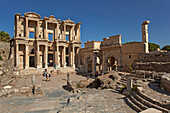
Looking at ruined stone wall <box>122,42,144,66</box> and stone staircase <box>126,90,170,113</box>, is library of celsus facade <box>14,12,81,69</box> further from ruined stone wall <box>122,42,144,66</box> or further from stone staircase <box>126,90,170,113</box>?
stone staircase <box>126,90,170,113</box>

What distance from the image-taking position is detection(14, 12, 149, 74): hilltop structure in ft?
62.9

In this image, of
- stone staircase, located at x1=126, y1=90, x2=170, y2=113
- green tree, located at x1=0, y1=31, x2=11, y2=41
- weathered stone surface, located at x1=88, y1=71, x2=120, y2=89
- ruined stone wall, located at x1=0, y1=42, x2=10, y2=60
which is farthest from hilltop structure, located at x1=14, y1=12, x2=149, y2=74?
green tree, located at x1=0, y1=31, x2=11, y2=41

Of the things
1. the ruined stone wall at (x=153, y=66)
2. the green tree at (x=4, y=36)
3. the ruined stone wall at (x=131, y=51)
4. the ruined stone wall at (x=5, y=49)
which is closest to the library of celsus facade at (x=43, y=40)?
the ruined stone wall at (x=5, y=49)

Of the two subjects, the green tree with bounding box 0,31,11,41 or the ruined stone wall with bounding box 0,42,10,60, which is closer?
the ruined stone wall with bounding box 0,42,10,60

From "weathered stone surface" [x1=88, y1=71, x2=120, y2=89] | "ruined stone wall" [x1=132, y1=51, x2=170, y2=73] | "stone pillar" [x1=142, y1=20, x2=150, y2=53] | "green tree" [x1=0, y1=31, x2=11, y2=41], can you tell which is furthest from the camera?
"green tree" [x1=0, y1=31, x2=11, y2=41]

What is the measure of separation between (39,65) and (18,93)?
12173mm

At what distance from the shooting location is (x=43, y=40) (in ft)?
77.5

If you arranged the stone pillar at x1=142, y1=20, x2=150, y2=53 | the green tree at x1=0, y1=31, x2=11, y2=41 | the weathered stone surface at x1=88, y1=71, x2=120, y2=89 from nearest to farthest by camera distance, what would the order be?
the weathered stone surface at x1=88, y1=71, x2=120, y2=89 → the stone pillar at x1=142, y1=20, x2=150, y2=53 → the green tree at x1=0, y1=31, x2=11, y2=41

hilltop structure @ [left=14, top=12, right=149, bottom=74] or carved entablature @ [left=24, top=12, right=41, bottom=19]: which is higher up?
carved entablature @ [left=24, top=12, right=41, bottom=19]

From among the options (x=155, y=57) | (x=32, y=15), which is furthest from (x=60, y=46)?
(x=155, y=57)

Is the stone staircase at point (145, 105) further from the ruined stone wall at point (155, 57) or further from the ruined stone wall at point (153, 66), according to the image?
the ruined stone wall at point (155, 57)

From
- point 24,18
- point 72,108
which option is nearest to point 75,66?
point 24,18

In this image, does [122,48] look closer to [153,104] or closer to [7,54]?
[153,104]

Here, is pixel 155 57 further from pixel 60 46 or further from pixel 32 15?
pixel 32 15
